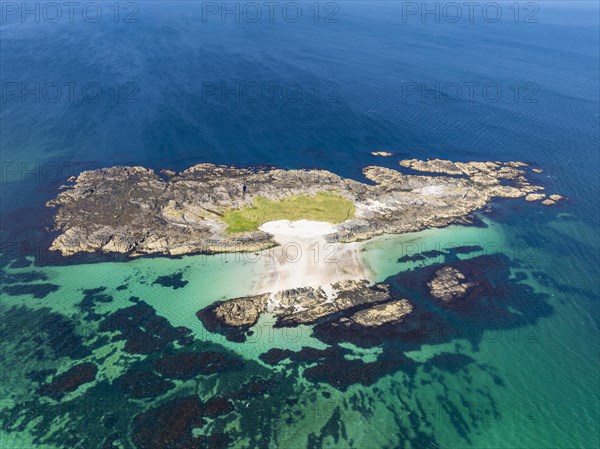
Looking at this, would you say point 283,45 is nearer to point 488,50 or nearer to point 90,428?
point 488,50

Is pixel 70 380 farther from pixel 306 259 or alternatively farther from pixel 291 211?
pixel 291 211

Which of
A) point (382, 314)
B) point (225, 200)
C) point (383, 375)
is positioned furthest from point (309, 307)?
point (225, 200)

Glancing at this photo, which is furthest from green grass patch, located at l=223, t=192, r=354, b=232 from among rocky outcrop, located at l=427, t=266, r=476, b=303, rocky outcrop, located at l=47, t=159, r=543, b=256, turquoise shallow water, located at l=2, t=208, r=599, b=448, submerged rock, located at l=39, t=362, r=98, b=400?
submerged rock, located at l=39, t=362, r=98, b=400

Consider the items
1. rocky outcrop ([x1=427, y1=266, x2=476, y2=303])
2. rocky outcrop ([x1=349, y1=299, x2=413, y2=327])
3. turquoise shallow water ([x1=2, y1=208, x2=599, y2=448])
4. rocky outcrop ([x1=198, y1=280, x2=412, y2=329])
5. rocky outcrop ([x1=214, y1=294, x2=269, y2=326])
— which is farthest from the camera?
rocky outcrop ([x1=427, y1=266, x2=476, y2=303])

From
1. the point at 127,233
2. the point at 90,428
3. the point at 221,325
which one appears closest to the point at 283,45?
the point at 127,233

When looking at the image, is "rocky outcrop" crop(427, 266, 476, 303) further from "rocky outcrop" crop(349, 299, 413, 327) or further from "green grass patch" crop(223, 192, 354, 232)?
"green grass patch" crop(223, 192, 354, 232)

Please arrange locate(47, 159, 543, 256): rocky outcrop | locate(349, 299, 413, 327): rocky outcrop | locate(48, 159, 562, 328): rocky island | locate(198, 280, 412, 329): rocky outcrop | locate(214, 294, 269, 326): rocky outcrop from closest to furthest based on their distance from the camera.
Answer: locate(214, 294, 269, 326): rocky outcrop, locate(198, 280, 412, 329): rocky outcrop, locate(349, 299, 413, 327): rocky outcrop, locate(48, 159, 562, 328): rocky island, locate(47, 159, 543, 256): rocky outcrop
